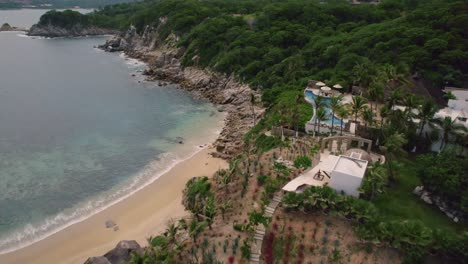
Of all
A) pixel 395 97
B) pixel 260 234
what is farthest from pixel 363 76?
pixel 260 234

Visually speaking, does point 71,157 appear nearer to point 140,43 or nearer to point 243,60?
point 243,60

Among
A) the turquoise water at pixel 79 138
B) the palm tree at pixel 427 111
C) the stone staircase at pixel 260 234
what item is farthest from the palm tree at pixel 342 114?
the turquoise water at pixel 79 138

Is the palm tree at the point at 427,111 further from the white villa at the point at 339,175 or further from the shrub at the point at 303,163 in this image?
the shrub at the point at 303,163

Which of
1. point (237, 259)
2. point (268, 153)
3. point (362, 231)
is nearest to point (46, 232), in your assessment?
point (237, 259)

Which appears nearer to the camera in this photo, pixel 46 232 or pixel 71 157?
pixel 46 232

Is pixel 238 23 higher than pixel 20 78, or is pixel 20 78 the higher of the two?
pixel 238 23

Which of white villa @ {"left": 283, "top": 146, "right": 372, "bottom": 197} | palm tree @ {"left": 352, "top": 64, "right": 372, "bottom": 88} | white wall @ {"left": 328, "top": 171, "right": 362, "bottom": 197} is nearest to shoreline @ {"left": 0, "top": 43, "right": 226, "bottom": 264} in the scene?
white villa @ {"left": 283, "top": 146, "right": 372, "bottom": 197}

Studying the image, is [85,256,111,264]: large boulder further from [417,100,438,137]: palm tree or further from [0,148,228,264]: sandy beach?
[417,100,438,137]: palm tree
